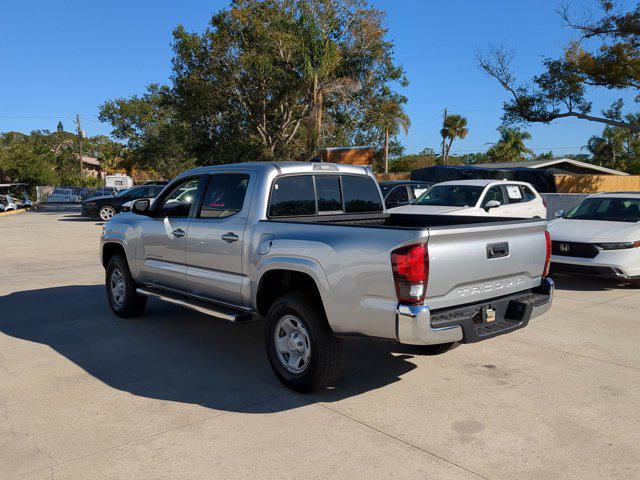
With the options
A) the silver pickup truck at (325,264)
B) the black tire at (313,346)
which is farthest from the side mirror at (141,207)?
the black tire at (313,346)

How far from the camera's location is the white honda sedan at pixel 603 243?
340 inches

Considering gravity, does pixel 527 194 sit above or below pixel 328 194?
below

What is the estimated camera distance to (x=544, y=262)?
4996 millimetres

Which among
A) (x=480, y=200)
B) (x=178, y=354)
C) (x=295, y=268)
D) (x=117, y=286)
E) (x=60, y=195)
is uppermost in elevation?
(x=60, y=195)

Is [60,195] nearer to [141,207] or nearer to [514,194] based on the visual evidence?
[514,194]

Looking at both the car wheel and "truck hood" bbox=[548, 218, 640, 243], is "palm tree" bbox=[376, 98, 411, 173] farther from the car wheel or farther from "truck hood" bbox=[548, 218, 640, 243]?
"truck hood" bbox=[548, 218, 640, 243]

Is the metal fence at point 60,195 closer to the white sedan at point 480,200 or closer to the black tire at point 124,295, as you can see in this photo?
the white sedan at point 480,200

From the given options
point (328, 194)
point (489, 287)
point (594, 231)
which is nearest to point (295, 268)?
point (328, 194)

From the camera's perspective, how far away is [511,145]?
56.3 m

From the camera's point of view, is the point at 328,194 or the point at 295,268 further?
the point at 328,194

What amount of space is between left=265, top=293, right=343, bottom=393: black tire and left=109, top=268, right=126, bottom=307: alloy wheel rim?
3.20 m

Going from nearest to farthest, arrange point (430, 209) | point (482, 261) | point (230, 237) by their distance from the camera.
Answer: point (482, 261)
point (230, 237)
point (430, 209)

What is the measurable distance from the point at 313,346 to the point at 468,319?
1198mm

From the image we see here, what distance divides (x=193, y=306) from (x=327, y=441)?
2.27m
